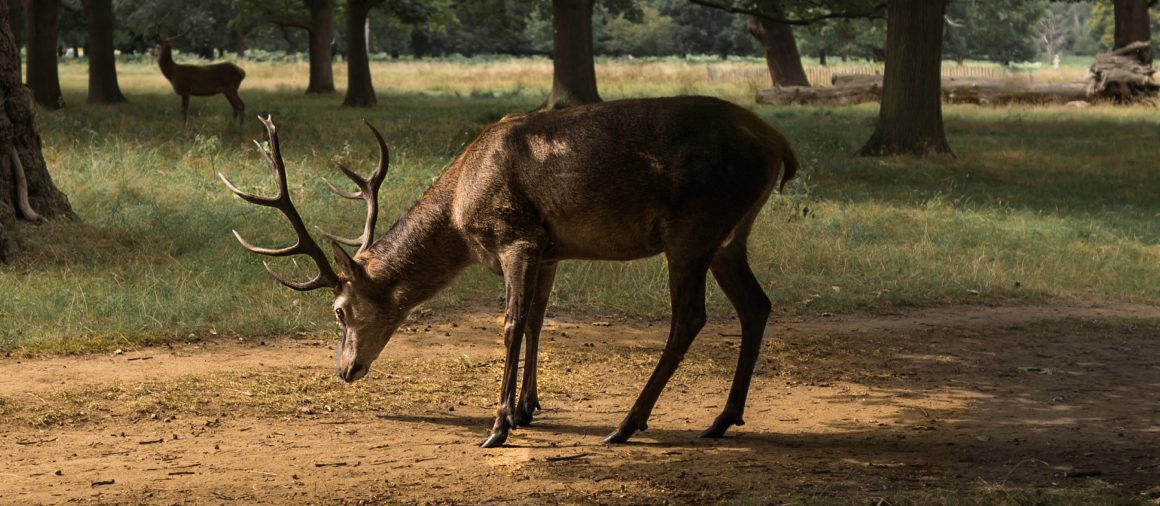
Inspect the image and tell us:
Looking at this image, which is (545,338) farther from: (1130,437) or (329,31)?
(329,31)

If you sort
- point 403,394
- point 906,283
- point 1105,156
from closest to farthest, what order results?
point 403,394 < point 906,283 < point 1105,156

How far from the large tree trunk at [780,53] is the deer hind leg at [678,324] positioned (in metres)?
33.3

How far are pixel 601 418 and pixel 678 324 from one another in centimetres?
103

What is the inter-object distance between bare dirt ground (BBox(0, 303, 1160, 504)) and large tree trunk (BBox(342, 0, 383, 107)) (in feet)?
74.1

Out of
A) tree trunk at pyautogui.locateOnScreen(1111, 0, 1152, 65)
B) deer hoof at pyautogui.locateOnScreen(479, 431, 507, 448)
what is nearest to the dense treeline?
tree trunk at pyautogui.locateOnScreen(1111, 0, 1152, 65)

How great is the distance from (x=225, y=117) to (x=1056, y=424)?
21.1m

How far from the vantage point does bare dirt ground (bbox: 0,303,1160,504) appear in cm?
620

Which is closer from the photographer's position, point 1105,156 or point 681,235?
point 681,235

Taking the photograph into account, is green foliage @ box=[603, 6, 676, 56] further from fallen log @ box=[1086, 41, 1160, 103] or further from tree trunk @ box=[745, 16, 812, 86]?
fallen log @ box=[1086, 41, 1160, 103]

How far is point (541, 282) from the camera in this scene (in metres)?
7.47

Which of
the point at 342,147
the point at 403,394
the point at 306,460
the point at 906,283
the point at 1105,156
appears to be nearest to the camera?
the point at 306,460

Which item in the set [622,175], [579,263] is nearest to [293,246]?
[622,175]

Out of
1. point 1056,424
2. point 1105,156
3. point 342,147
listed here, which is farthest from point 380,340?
point 1105,156

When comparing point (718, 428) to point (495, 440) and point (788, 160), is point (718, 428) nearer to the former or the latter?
point (495, 440)
